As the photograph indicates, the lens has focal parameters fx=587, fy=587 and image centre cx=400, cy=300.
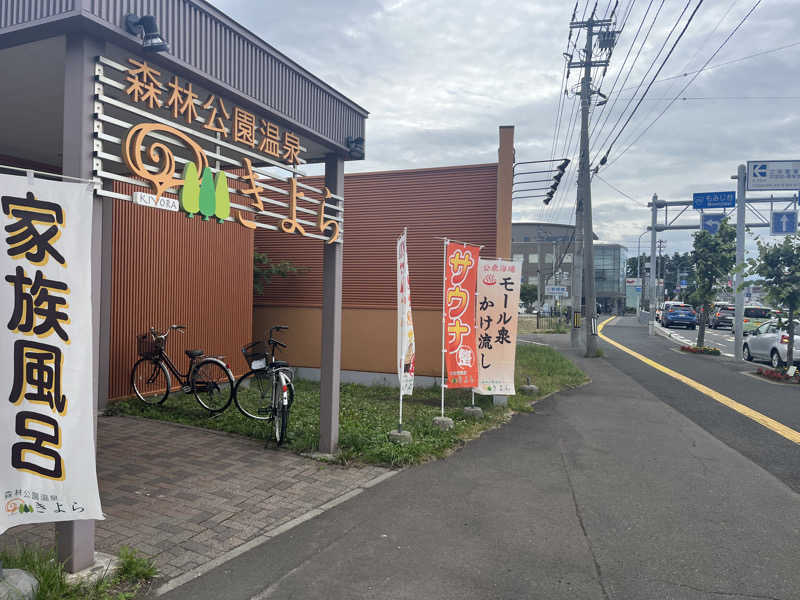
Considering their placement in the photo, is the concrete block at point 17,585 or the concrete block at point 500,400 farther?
the concrete block at point 500,400

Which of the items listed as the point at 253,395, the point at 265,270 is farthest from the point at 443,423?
the point at 265,270

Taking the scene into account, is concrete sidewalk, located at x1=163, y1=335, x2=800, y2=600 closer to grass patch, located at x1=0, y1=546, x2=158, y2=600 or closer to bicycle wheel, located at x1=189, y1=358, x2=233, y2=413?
grass patch, located at x1=0, y1=546, x2=158, y2=600

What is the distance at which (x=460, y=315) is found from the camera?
8641 millimetres

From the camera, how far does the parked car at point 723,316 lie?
1463 inches

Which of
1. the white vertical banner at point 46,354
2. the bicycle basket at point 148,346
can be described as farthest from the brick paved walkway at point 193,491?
the bicycle basket at point 148,346

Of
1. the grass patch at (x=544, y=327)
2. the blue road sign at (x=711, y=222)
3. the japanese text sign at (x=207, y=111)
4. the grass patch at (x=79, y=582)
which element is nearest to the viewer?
the grass patch at (x=79, y=582)

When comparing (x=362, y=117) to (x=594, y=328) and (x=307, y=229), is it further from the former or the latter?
(x=594, y=328)

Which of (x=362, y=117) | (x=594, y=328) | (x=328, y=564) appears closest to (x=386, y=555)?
(x=328, y=564)

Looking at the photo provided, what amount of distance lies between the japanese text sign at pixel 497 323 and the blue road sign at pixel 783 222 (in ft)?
47.4

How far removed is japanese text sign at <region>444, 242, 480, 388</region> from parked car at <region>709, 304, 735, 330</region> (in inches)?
1327

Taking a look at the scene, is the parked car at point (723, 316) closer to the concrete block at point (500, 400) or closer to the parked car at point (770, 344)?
the parked car at point (770, 344)

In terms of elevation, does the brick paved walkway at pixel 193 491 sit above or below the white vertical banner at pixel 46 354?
below

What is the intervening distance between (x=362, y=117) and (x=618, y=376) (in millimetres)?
10452

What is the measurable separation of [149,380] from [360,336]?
167 inches
